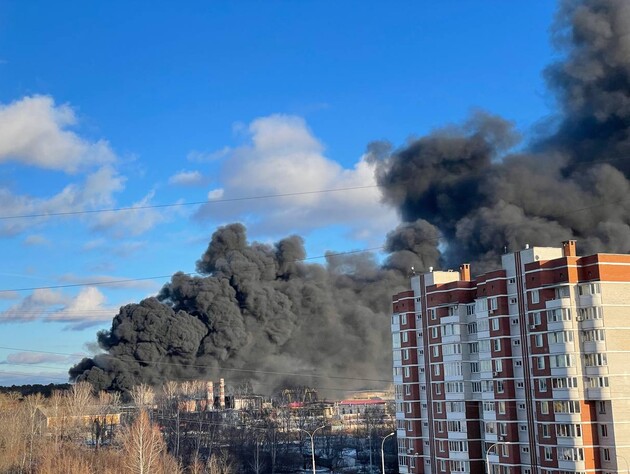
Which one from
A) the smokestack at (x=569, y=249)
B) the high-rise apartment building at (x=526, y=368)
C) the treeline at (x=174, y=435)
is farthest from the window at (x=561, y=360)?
the treeline at (x=174, y=435)

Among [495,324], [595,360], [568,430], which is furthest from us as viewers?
[495,324]

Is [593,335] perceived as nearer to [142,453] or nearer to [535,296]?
[535,296]

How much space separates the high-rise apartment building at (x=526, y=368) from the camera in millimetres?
34188

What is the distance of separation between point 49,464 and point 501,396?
2503cm

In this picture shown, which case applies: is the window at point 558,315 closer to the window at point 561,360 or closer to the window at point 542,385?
the window at point 561,360

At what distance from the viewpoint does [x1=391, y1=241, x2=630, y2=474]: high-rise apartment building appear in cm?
3419

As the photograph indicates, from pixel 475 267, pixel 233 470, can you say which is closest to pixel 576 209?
pixel 475 267

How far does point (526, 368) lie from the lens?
36.6 meters

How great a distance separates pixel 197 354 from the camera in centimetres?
7244

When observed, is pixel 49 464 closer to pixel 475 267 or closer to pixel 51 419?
pixel 51 419

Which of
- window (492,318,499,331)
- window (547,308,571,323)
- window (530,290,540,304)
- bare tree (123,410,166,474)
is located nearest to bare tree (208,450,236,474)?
bare tree (123,410,166,474)

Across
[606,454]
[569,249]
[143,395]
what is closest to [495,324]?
[569,249]

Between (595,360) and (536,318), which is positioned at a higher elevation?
(536,318)

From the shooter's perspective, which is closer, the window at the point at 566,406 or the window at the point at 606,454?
the window at the point at 606,454
